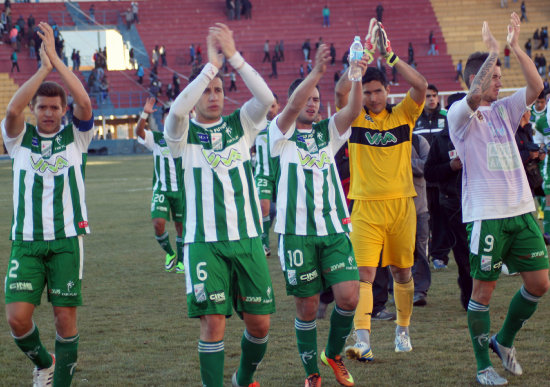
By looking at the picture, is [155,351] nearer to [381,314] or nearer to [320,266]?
[320,266]

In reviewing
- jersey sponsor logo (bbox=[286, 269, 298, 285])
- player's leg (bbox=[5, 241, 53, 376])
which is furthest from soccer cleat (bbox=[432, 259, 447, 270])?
player's leg (bbox=[5, 241, 53, 376])

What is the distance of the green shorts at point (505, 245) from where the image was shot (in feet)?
18.1

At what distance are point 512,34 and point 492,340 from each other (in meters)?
2.17

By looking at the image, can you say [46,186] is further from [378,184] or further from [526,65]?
[526,65]

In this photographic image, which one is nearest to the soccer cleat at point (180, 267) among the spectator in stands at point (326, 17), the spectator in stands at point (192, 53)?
the spectator in stands at point (192, 53)

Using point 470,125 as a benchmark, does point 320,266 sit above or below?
below

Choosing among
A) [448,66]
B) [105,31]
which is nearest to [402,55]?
[448,66]

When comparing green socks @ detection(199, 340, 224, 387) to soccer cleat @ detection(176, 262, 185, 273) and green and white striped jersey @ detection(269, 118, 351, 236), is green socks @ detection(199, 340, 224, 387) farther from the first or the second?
soccer cleat @ detection(176, 262, 185, 273)

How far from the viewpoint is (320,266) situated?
5660 millimetres

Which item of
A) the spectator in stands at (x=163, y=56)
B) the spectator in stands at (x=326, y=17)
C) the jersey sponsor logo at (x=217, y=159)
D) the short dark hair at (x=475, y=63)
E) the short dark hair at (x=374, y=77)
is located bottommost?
the spectator in stands at (x=163, y=56)

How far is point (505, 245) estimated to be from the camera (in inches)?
219

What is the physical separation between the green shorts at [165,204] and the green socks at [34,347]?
210 inches

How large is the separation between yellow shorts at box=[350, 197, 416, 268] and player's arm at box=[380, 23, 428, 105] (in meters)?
0.81

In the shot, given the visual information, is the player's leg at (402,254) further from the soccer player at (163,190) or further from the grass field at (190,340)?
the soccer player at (163,190)
